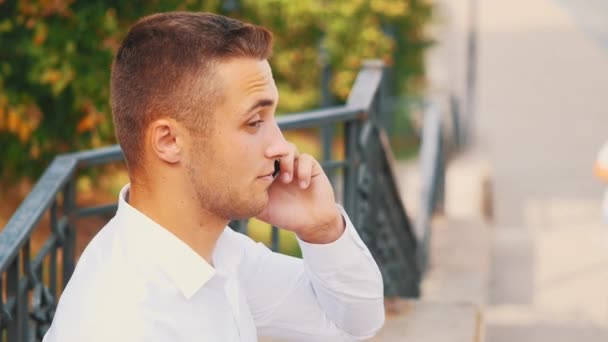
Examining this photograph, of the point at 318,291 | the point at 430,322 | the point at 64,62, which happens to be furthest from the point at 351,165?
the point at 64,62

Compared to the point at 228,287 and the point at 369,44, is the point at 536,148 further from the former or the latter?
the point at 228,287

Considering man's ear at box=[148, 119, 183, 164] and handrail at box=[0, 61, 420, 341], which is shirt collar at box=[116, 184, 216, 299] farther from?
handrail at box=[0, 61, 420, 341]

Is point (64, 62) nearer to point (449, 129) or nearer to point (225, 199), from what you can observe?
point (225, 199)

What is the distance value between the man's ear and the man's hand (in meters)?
0.32

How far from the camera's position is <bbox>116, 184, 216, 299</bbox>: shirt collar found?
1.99 meters

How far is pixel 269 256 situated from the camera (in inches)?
97.3

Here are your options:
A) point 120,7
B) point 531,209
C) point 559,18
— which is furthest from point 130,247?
point 559,18

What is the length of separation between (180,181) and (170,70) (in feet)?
0.63

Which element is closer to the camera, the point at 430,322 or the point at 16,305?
the point at 16,305

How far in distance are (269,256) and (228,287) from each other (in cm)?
29

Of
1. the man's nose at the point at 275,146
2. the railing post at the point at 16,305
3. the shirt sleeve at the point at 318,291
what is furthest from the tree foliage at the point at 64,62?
the man's nose at the point at 275,146

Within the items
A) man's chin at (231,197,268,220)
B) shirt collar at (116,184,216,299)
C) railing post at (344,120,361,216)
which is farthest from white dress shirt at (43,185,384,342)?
railing post at (344,120,361,216)

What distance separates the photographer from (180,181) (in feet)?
6.81

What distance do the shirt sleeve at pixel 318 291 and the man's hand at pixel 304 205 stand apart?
3 cm
